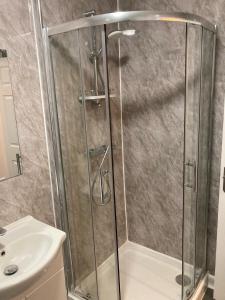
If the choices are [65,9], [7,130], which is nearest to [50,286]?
[7,130]

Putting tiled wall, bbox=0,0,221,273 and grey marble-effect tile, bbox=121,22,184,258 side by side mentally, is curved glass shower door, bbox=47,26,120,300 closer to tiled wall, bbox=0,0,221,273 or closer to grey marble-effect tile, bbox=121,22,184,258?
tiled wall, bbox=0,0,221,273

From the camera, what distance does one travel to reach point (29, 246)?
5.04 ft

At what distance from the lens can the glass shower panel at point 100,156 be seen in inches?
60.3

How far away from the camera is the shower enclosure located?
5.38 feet

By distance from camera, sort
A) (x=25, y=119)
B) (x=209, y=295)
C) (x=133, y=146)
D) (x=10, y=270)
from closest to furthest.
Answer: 1. (x=10, y=270)
2. (x=25, y=119)
3. (x=209, y=295)
4. (x=133, y=146)

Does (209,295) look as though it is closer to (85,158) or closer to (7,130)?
(85,158)

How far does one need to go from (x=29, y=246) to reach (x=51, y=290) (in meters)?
0.28

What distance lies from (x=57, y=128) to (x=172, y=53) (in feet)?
3.52

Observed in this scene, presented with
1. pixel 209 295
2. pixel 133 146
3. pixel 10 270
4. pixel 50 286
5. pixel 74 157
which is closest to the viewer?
pixel 10 270

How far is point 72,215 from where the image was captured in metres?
1.94

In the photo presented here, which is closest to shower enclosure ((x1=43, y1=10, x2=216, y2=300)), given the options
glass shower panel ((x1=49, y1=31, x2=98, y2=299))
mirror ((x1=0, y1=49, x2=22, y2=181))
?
glass shower panel ((x1=49, y1=31, x2=98, y2=299))

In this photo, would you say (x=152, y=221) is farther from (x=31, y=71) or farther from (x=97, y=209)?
(x=31, y=71)

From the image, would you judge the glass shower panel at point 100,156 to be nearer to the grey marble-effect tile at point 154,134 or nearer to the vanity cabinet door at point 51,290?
the vanity cabinet door at point 51,290

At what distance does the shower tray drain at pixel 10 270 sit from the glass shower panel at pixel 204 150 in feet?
4.33
